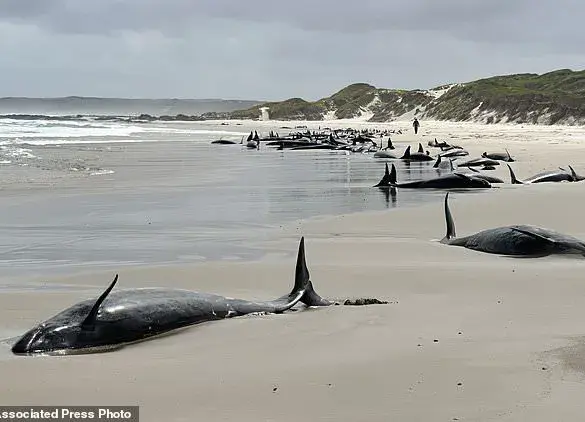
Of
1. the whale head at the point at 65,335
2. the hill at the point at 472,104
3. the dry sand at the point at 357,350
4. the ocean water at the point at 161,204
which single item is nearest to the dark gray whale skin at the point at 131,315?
the whale head at the point at 65,335

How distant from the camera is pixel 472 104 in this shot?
62500 millimetres

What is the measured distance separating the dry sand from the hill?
41.6m

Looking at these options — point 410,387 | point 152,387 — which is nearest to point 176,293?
point 152,387

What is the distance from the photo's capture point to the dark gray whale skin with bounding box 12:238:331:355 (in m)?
Result: 4.52

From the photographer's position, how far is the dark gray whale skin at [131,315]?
14.8ft

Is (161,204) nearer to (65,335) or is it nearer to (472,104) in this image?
(65,335)

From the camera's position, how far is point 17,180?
50.4ft

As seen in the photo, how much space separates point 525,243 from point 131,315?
3999 millimetres

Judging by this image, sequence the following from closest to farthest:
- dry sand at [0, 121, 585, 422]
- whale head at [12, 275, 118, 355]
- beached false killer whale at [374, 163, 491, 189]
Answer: dry sand at [0, 121, 585, 422] → whale head at [12, 275, 118, 355] → beached false killer whale at [374, 163, 491, 189]

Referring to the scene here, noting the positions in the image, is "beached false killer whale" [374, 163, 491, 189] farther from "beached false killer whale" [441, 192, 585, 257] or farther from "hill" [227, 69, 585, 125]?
"hill" [227, 69, 585, 125]

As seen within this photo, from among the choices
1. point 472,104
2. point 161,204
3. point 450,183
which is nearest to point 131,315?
point 161,204

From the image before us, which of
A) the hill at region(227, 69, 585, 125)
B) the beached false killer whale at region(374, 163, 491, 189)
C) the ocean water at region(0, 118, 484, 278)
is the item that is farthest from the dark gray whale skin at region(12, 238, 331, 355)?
the hill at region(227, 69, 585, 125)

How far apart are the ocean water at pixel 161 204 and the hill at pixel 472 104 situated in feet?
105

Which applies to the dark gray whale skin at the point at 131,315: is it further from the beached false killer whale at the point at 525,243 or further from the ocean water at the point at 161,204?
the beached false killer whale at the point at 525,243
